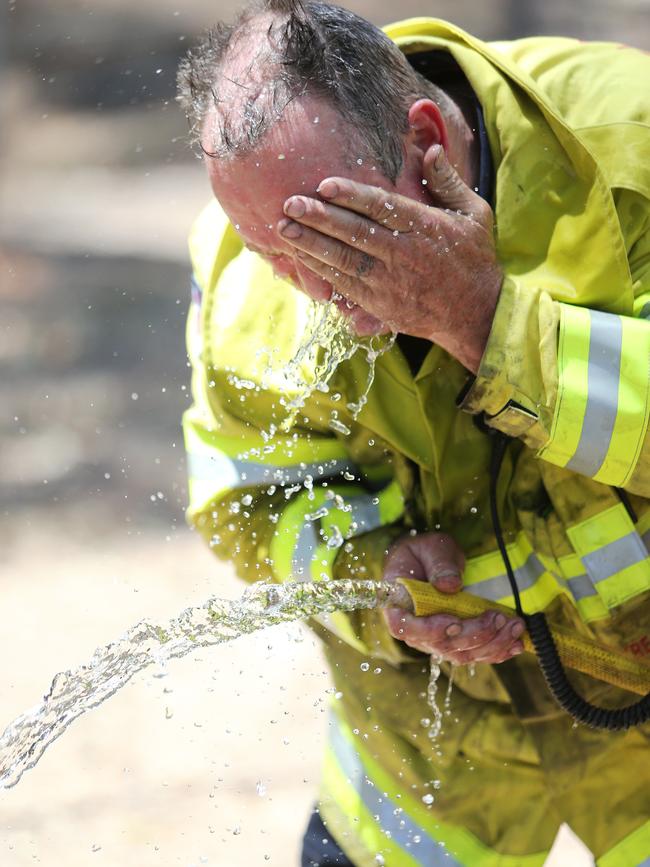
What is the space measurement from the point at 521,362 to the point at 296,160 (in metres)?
0.44

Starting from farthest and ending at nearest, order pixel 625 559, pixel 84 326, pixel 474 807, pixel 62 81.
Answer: pixel 62 81 → pixel 84 326 → pixel 474 807 → pixel 625 559

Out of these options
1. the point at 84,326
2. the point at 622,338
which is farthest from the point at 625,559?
the point at 84,326

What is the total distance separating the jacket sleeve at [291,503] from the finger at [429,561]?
4 cm

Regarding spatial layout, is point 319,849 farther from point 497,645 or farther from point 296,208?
point 296,208

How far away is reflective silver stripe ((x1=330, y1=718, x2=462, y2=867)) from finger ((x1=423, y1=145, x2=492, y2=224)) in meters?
1.16

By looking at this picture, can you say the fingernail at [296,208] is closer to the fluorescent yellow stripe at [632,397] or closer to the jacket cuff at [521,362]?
the jacket cuff at [521,362]

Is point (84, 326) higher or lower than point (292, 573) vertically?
lower

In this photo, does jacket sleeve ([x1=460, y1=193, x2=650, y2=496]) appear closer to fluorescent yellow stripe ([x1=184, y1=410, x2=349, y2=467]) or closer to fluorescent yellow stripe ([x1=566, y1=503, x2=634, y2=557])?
fluorescent yellow stripe ([x1=566, y1=503, x2=634, y2=557])

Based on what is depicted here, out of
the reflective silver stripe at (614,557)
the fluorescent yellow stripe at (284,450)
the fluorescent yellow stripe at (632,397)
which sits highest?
the fluorescent yellow stripe at (632,397)

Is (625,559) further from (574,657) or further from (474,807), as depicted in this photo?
(474,807)

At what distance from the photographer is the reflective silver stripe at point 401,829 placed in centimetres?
252

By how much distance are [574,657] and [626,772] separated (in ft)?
0.99

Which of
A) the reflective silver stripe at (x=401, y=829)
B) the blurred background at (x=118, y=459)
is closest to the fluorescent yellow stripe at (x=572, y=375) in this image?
the blurred background at (x=118, y=459)

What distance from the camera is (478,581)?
2.34 metres
